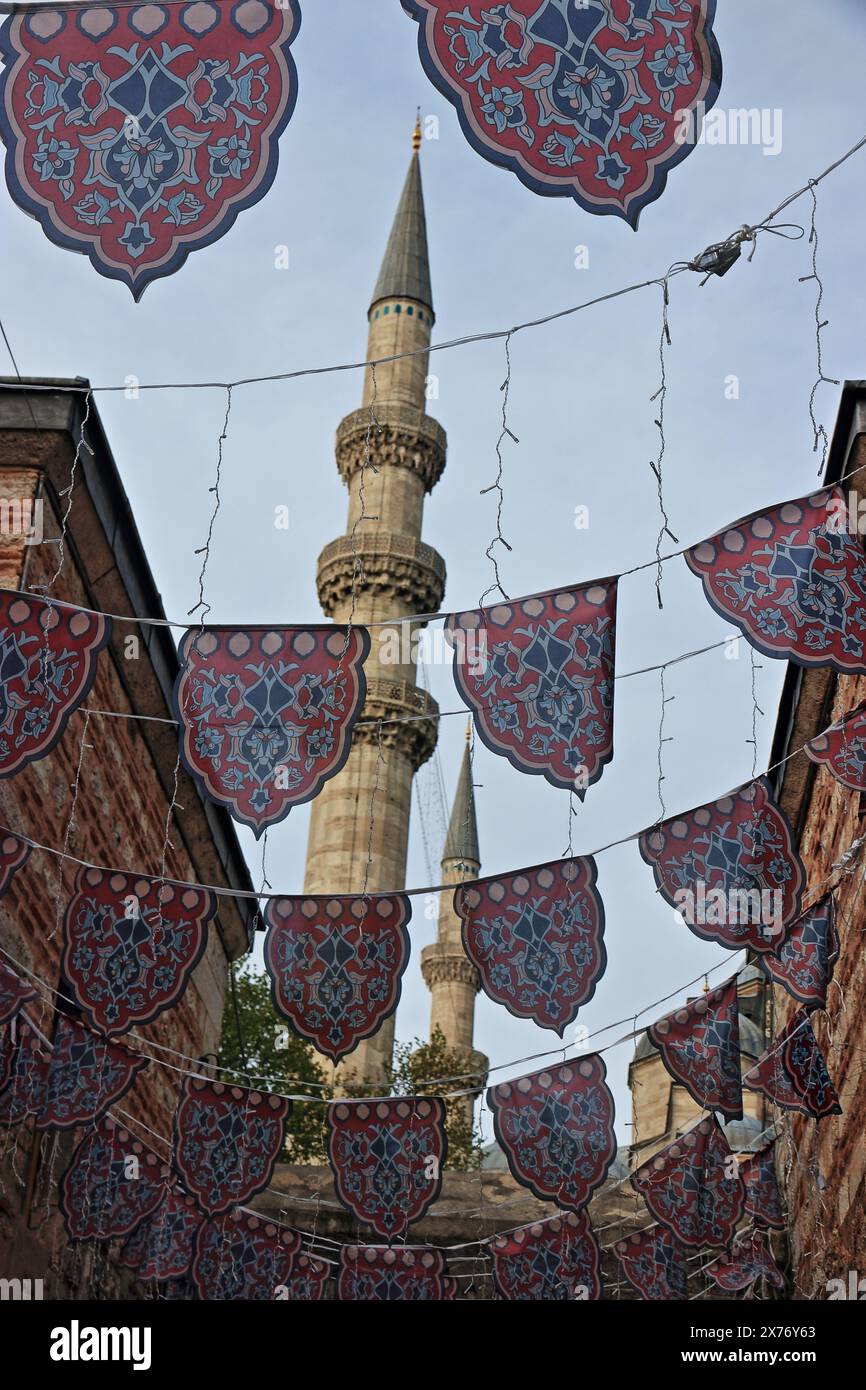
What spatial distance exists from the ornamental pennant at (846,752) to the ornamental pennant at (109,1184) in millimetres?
4307

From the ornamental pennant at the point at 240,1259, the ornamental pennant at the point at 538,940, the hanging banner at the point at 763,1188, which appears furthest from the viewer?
the hanging banner at the point at 763,1188

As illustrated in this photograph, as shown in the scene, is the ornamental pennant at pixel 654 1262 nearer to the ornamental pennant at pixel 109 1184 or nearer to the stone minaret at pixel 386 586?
the ornamental pennant at pixel 109 1184

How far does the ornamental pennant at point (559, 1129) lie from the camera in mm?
8312

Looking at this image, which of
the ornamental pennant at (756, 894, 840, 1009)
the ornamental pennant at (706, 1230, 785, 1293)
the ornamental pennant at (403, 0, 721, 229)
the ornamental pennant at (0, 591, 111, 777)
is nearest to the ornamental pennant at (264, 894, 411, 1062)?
the ornamental pennant at (0, 591, 111, 777)

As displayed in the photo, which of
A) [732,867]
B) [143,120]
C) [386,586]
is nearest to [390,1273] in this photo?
[732,867]

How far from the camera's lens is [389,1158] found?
8453 mm

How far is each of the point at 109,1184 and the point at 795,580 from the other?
16.7 ft

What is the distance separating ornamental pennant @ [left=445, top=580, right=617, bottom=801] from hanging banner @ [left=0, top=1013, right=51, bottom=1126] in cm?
275

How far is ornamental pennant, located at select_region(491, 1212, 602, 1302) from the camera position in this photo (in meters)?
9.86

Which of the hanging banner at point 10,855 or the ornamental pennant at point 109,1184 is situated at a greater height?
the hanging banner at point 10,855

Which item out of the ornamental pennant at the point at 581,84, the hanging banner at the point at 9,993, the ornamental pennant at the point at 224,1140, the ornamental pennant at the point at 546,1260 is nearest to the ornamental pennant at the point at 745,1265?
the ornamental pennant at the point at 546,1260

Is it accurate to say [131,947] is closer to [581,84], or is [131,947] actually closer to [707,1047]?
[707,1047]
